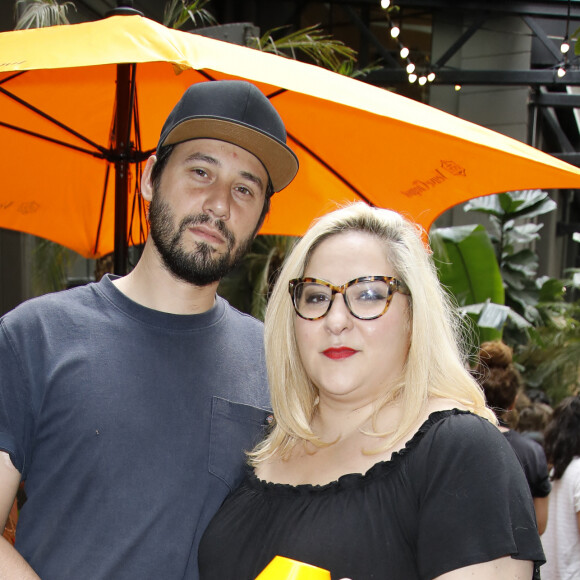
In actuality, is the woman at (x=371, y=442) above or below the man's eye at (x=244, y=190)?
below

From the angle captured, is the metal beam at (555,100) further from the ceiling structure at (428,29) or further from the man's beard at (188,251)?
the man's beard at (188,251)

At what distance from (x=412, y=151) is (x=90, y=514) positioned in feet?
6.90

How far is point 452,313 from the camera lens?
7.24 feet

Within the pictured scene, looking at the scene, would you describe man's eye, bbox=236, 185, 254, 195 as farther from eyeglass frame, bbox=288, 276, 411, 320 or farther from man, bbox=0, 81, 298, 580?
eyeglass frame, bbox=288, 276, 411, 320

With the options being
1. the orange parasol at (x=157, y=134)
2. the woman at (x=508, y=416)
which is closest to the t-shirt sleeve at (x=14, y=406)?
the orange parasol at (x=157, y=134)

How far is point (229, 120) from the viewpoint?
2.14 m

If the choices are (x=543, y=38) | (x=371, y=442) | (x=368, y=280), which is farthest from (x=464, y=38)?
(x=371, y=442)

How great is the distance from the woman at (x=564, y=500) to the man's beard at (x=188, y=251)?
10.1 feet

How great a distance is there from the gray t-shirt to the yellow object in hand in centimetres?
58

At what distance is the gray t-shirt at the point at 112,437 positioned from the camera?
1848 mm

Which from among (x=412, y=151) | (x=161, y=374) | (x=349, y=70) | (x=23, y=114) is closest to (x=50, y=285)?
(x=23, y=114)

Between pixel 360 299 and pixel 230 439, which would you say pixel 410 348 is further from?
pixel 230 439

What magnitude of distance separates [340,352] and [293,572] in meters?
0.65

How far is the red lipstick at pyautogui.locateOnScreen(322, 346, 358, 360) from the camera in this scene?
1843 mm
